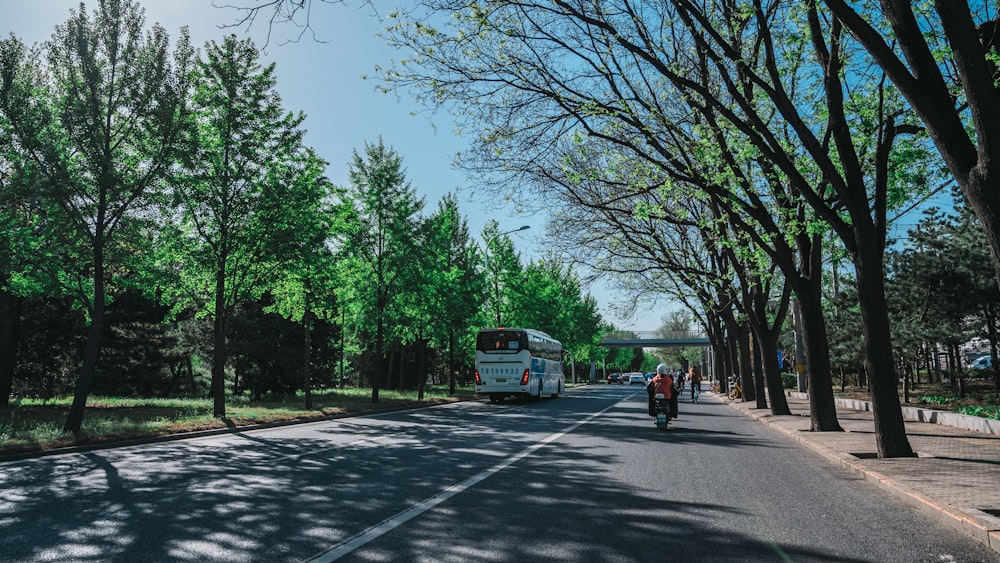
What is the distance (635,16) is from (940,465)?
8.94 metres

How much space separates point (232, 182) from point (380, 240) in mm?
9350

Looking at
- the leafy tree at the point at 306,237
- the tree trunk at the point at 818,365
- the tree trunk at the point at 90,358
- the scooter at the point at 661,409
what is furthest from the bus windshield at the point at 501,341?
the tree trunk at the point at 90,358

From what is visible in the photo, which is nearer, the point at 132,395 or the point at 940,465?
the point at 940,465

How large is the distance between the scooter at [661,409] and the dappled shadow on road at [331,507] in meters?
4.17

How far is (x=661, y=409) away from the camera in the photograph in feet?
49.6

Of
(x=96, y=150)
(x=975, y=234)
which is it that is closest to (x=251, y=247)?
(x=96, y=150)

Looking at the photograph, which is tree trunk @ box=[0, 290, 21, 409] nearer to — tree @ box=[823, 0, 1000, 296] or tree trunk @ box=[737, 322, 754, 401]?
tree @ box=[823, 0, 1000, 296]

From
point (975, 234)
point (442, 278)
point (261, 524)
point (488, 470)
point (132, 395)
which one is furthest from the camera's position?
point (132, 395)

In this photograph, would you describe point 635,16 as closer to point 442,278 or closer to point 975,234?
point 975,234

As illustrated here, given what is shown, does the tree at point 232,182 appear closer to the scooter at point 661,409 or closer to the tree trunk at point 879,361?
the scooter at point 661,409

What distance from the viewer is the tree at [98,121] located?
14.9m

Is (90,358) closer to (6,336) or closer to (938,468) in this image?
(6,336)

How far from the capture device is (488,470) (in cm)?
886

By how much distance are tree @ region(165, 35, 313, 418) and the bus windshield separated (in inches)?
467
